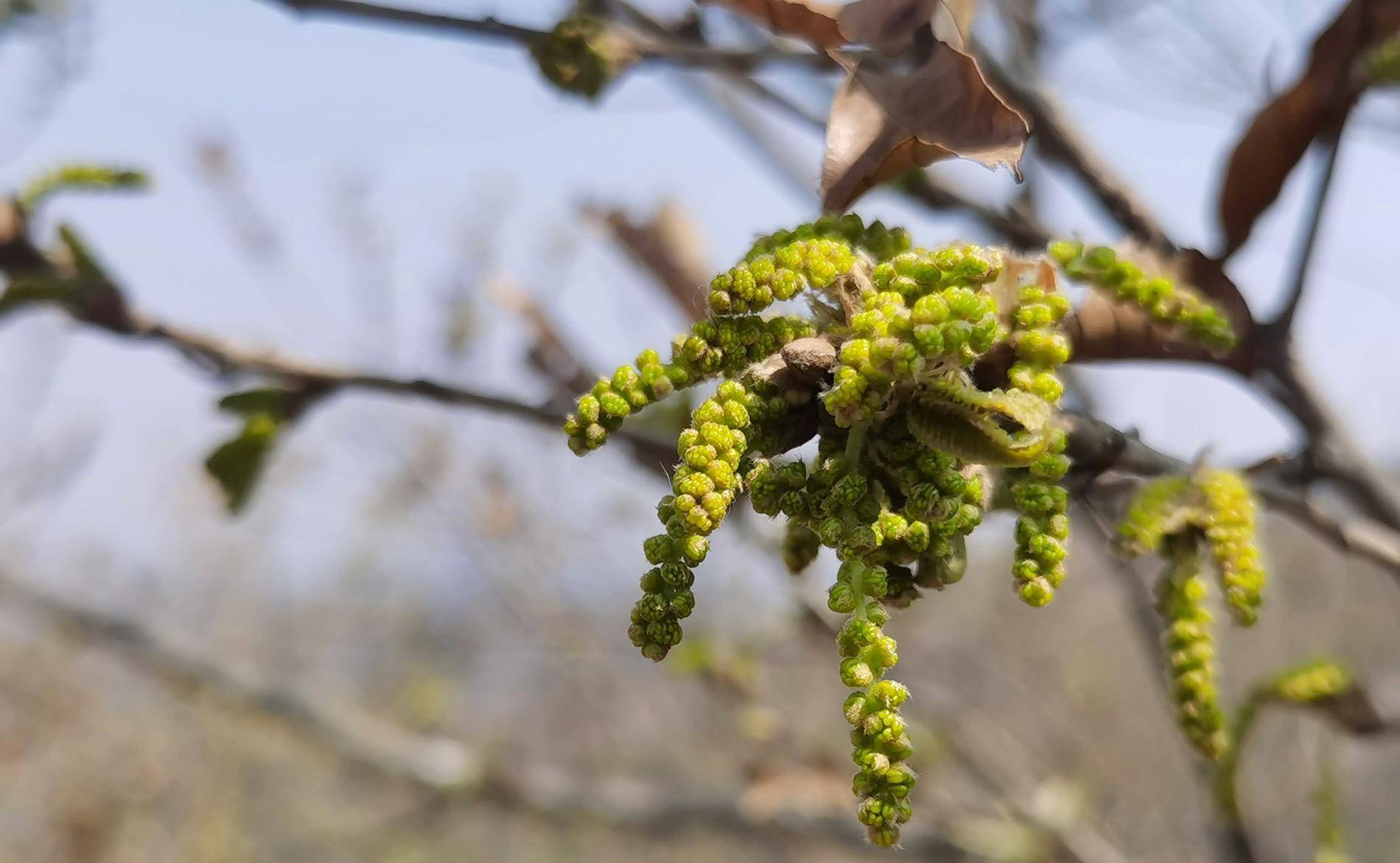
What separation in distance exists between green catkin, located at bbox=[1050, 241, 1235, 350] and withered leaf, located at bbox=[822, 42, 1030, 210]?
125 millimetres

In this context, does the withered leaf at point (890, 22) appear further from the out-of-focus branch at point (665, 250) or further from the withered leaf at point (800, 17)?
the out-of-focus branch at point (665, 250)

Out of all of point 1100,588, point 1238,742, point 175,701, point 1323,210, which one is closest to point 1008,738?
point 1238,742

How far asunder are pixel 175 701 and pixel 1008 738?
7.46 m

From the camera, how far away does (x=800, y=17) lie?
0.88 meters

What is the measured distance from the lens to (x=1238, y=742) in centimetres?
119

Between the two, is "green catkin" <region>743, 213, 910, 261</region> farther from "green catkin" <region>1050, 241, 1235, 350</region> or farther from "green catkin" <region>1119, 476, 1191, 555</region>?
"green catkin" <region>1119, 476, 1191, 555</region>

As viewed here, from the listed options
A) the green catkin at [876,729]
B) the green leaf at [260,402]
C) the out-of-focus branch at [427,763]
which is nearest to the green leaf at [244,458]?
the green leaf at [260,402]

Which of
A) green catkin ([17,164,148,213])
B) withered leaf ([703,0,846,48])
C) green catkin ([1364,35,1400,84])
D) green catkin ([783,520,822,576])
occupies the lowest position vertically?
green catkin ([17,164,148,213])

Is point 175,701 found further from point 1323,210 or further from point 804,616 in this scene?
point 1323,210

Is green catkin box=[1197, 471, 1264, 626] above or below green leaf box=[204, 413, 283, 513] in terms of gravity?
above

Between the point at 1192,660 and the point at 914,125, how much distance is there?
449 millimetres

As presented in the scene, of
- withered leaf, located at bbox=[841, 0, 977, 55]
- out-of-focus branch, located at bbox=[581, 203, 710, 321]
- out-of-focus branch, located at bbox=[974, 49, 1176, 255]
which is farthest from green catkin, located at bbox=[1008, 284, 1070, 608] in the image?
out-of-focus branch, located at bbox=[581, 203, 710, 321]

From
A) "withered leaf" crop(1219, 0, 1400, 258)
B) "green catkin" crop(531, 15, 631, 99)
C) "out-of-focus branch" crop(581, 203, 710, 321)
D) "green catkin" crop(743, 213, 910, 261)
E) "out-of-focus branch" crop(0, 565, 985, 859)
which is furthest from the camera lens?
"out-of-focus branch" crop(0, 565, 985, 859)

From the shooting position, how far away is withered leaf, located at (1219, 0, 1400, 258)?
97 cm
